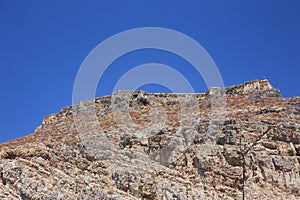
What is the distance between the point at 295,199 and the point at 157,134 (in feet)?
33.2

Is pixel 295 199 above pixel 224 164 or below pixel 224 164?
below

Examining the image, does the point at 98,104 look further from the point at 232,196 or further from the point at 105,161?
the point at 232,196

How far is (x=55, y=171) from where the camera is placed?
3027 centimetres

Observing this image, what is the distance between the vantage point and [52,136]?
35656 mm

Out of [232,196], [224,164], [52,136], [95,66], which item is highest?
[95,66]

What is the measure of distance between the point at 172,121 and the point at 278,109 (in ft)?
25.9

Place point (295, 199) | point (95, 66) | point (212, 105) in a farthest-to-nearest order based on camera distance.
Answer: point (212, 105) < point (95, 66) < point (295, 199)

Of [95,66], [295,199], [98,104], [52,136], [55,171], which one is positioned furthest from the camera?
[98,104]

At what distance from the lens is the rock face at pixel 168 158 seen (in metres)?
28.6

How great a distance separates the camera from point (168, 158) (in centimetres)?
3112

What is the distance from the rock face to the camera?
28578 mm

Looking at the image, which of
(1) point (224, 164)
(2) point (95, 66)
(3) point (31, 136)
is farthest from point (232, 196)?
(3) point (31, 136)

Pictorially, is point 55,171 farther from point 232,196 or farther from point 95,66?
point 232,196

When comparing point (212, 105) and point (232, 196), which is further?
point (212, 105)
